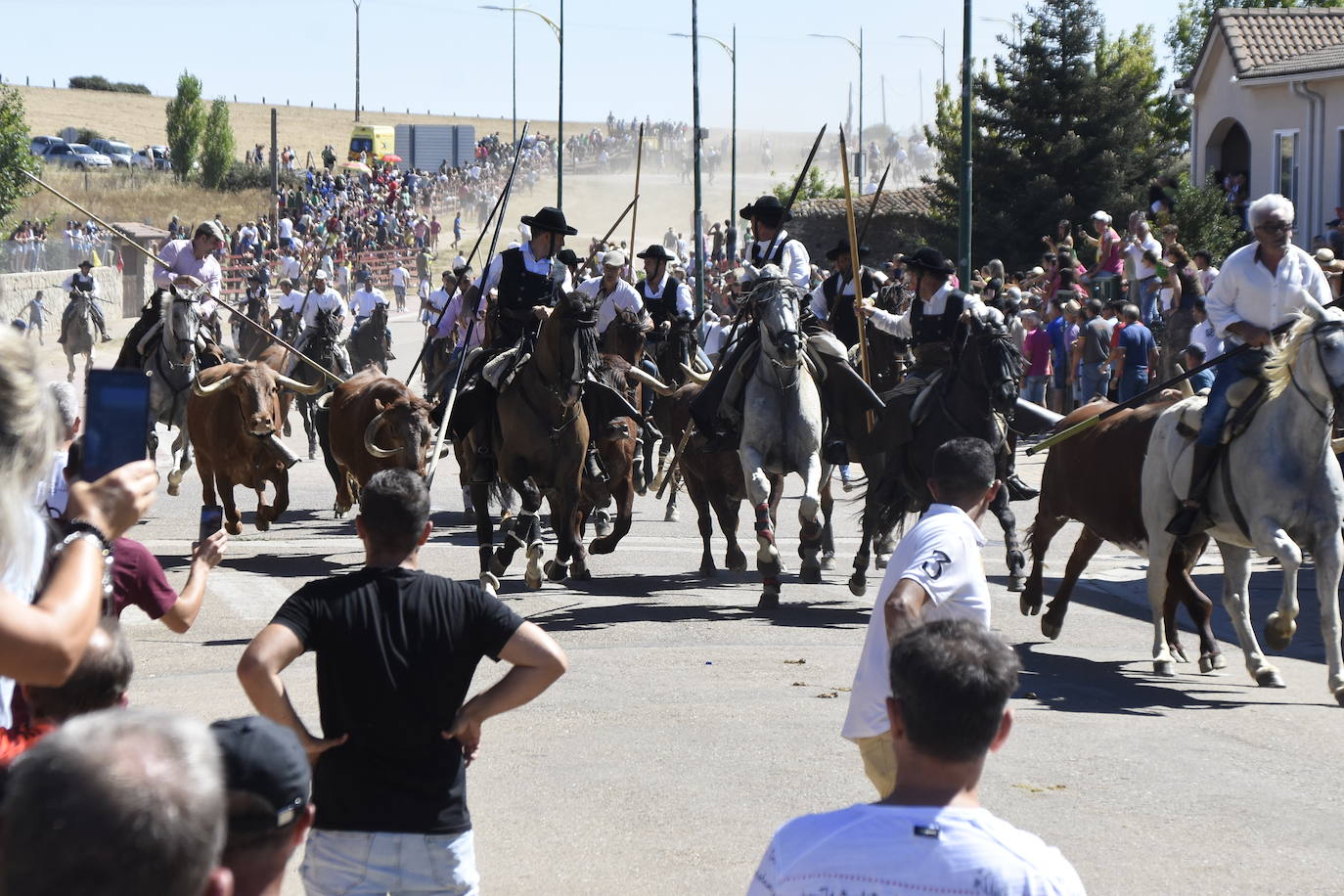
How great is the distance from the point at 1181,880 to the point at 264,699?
12.5 ft

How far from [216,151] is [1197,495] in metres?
83.4

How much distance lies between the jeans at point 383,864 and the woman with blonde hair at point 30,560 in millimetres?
1192

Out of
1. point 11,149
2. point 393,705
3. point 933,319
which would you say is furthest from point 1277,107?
point 393,705

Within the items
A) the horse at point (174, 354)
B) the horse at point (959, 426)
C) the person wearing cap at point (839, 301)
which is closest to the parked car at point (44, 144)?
the horse at point (174, 354)

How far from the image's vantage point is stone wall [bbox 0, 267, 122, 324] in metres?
46.2

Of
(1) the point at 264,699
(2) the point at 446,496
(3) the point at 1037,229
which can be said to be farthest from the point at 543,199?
(1) the point at 264,699

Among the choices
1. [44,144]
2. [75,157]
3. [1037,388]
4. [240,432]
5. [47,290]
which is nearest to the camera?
[240,432]

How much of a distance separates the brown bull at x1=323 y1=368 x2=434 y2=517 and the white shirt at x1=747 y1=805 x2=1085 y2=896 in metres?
11.0

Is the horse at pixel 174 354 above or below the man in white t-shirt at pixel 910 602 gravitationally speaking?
→ above

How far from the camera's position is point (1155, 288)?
2544 cm

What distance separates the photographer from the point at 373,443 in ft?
48.1

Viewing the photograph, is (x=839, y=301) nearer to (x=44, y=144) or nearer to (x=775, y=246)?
(x=775, y=246)

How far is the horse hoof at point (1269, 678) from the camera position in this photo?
34.1 ft

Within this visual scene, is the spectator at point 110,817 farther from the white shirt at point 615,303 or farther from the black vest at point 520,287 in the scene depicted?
the white shirt at point 615,303
